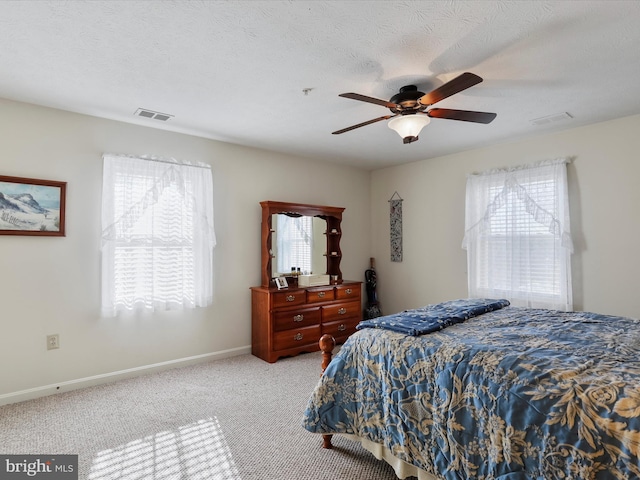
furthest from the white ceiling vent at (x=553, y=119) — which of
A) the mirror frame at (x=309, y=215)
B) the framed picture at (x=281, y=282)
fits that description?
the framed picture at (x=281, y=282)

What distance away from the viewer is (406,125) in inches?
99.9

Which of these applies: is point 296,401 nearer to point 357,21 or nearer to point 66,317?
point 66,317

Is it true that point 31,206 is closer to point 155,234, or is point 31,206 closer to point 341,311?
point 155,234

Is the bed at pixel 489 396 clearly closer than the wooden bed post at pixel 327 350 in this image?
Yes

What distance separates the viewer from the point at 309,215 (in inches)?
181

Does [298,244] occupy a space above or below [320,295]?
above

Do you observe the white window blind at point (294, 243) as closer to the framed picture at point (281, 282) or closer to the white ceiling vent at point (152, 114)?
the framed picture at point (281, 282)

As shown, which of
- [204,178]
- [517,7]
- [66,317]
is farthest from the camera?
[204,178]

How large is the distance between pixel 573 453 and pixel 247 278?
3.45 metres

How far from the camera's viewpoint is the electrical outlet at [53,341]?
9.87 ft

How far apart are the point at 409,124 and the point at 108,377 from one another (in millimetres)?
3406

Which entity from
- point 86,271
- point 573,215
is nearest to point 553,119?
point 573,215

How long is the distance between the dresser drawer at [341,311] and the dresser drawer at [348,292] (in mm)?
77

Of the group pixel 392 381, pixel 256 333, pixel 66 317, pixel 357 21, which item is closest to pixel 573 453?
A: pixel 392 381
